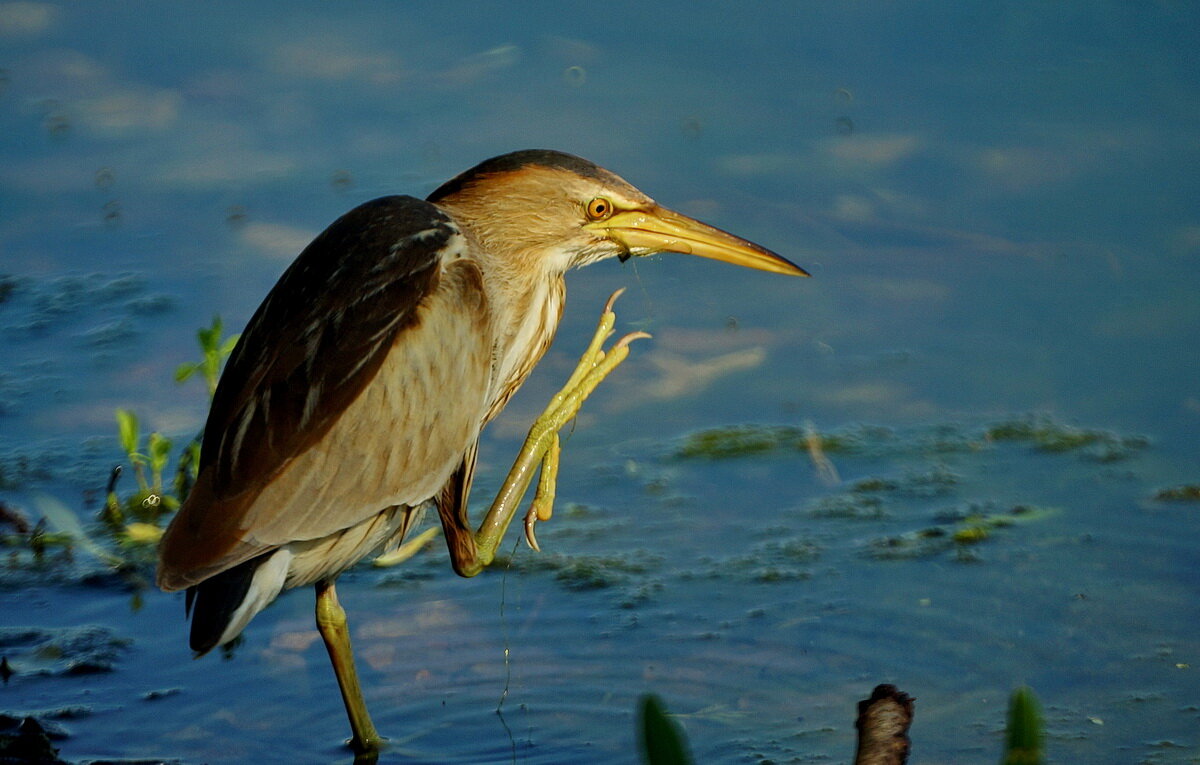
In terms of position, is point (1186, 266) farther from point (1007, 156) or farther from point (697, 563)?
point (697, 563)

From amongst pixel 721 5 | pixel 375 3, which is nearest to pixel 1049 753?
pixel 721 5

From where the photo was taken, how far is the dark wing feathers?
3127 millimetres

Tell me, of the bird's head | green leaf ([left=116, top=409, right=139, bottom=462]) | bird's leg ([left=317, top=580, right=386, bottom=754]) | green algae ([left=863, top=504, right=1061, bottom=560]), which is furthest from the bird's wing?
green algae ([left=863, top=504, right=1061, bottom=560])

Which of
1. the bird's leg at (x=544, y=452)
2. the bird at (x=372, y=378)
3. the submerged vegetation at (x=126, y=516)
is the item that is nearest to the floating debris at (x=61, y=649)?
the submerged vegetation at (x=126, y=516)

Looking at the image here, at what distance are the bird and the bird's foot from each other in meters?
0.08

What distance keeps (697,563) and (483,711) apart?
80 cm

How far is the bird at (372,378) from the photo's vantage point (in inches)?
121

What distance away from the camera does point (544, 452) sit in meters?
3.89

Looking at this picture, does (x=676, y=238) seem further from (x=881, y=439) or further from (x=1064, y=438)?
(x=1064, y=438)

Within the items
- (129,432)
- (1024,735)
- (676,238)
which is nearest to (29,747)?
(129,432)

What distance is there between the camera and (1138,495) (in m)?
4.16

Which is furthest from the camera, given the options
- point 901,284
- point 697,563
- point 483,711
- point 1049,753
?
point 901,284

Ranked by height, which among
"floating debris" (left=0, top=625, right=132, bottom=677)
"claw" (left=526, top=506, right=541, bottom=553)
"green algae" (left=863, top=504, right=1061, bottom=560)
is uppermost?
"claw" (left=526, top=506, right=541, bottom=553)

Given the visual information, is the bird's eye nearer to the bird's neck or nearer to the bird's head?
the bird's head
